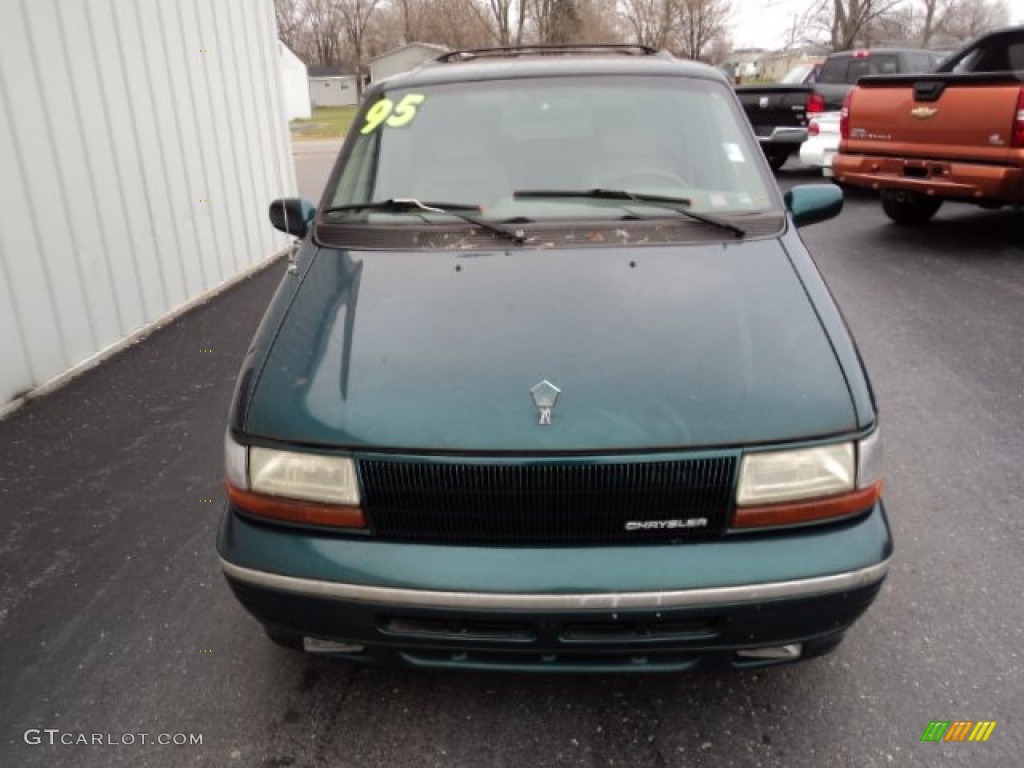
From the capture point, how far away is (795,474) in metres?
1.97

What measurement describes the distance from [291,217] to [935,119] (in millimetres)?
6289

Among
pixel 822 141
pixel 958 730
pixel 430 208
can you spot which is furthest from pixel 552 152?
pixel 822 141

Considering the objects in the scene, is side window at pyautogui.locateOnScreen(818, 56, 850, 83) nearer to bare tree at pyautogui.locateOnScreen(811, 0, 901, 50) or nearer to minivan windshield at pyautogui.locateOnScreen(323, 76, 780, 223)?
minivan windshield at pyautogui.locateOnScreen(323, 76, 780, 223)

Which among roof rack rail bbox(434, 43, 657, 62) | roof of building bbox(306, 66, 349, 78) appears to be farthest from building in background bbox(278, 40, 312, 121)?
roof rack rail bbox(434, 43, 657, 62)

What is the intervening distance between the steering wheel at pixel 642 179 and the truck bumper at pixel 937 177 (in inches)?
202

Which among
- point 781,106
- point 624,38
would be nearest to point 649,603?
point 781,106

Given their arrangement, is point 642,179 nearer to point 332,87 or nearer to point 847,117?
point 847,117

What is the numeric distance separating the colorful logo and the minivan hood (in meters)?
0.95

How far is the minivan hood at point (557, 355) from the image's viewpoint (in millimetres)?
1955

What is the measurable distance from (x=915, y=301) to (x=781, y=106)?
721cm

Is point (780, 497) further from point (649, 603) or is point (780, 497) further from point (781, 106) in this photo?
point (781, 106)

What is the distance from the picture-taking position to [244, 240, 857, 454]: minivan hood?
1955 millimetres

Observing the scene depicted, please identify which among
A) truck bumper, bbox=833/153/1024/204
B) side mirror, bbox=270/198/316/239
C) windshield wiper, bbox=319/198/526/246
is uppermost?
windshield wiper, bbox=319/198/526/246

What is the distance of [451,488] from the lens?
6.36 ft
